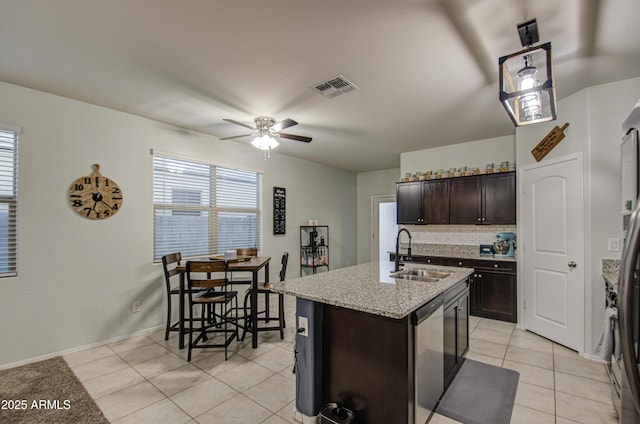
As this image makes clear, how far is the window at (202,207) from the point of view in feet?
12.9

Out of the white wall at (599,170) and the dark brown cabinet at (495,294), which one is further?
the dark brown cabinet at (495,294)

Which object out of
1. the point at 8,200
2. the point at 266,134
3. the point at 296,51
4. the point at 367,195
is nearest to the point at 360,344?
the point at 296,51

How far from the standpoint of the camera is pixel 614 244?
2.80 meters

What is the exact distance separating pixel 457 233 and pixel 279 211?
3.18 metres

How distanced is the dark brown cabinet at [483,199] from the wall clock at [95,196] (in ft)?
15.7

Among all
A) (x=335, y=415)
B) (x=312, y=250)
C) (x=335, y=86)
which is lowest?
(x=335, y=415)

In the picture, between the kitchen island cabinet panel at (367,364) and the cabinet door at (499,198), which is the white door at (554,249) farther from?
the kitchen island cabinet panel at (367,364)

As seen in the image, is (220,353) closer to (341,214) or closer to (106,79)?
(106,79)

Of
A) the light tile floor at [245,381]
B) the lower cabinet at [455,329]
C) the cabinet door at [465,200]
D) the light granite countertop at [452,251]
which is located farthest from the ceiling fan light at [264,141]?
the light granite countertop at [452,251]

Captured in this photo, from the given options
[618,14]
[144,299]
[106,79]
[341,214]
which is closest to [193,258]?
[144,299]

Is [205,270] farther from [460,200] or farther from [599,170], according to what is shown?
[599,170]

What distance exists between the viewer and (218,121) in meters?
3.83

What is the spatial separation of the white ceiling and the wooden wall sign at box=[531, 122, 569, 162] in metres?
0.38

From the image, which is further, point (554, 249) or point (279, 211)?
point (279, 211)
